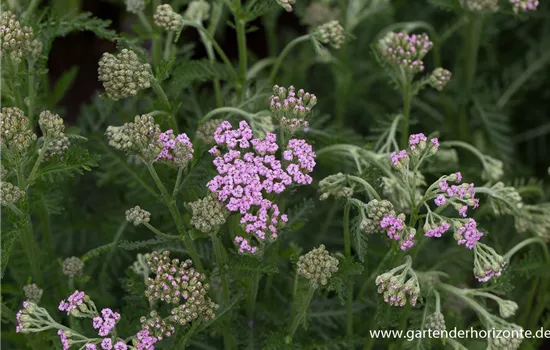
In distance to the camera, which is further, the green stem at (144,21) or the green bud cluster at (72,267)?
the green stem at (144,21)

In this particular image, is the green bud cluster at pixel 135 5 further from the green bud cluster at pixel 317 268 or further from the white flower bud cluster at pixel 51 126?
the green bud cluster at pixel 317 268

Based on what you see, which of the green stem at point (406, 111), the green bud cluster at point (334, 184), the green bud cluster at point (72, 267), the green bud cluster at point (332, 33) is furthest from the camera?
the green stem at point (406, 111)

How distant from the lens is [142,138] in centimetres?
214

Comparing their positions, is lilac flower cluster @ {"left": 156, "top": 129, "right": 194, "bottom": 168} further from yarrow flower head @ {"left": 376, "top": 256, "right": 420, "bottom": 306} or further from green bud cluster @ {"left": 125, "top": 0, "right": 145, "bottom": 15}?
green bud cluster @ {"left": 125, "top": 0, "right": 145, "bottom": 15}

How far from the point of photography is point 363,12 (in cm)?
395

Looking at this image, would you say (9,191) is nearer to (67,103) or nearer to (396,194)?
(396,194)

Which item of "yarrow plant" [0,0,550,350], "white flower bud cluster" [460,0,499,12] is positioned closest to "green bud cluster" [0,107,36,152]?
"yarrow plant" [0,0,550,350]

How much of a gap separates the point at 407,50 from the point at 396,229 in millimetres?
826

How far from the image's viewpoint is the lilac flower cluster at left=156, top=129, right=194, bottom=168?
217cm

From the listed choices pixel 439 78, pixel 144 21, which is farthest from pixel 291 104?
pixel 144 21

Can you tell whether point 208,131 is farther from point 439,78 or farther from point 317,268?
point 439,78

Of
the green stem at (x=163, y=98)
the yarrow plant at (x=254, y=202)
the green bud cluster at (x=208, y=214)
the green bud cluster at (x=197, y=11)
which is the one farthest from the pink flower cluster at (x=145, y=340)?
the green bud cluster at (x=197, y=11)

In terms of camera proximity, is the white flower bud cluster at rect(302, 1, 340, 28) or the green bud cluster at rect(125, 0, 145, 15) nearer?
the green bud cluster at rect(125, 0, 145, 15)

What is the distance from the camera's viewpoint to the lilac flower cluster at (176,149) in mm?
2166
